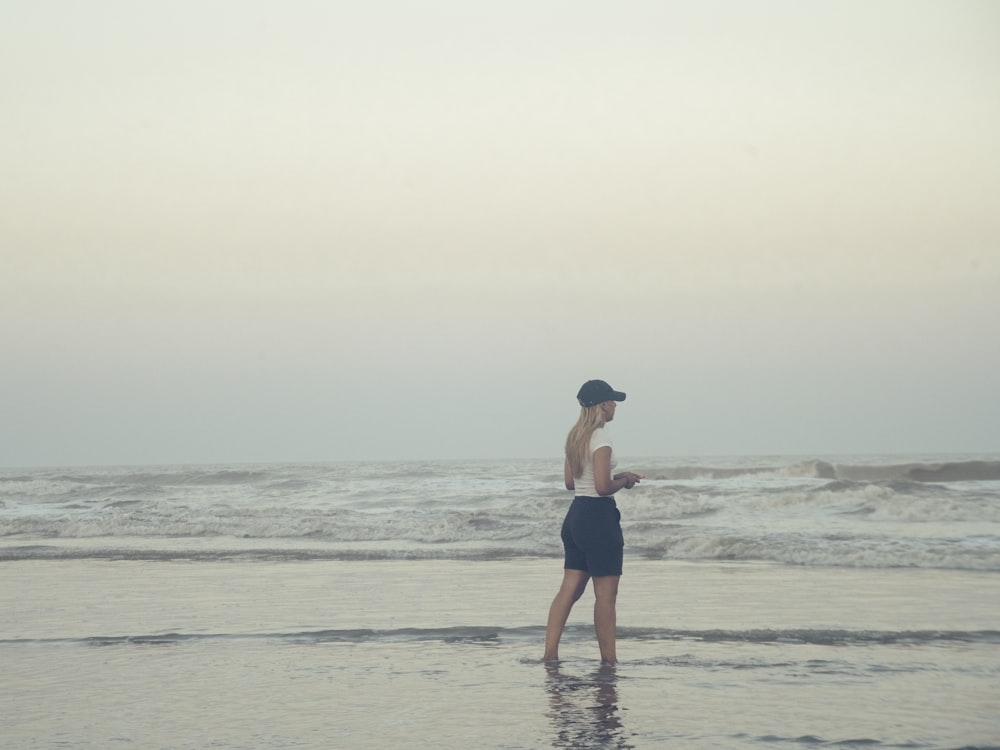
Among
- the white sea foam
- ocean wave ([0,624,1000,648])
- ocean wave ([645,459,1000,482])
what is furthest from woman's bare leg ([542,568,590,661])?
ocean wave ([645,459,1000,482])

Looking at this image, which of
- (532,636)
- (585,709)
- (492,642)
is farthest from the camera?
(532,636)

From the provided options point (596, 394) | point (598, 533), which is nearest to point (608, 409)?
point (596, 394)

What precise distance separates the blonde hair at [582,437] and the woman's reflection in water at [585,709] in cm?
120

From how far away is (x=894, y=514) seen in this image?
20.0 meters

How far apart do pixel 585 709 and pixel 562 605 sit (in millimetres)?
1371

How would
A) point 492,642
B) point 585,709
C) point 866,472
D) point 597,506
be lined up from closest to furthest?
point 585,709
point 597,506
point 492,642
point 866,472

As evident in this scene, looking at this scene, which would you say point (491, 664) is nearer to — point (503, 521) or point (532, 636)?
point (532, 636)

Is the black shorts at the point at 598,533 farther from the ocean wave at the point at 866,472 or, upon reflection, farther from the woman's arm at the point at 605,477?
the ocean wave at the point at 866,472

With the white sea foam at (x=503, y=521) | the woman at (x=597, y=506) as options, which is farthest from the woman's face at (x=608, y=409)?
the white sea foam at (x=503, y=521)

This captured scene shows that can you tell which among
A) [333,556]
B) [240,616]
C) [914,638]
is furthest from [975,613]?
[333,556]

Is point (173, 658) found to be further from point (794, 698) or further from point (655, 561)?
point (655, 561)

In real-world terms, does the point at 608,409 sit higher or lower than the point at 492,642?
higher

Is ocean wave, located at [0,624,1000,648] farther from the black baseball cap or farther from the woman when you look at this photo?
the black baseball cap

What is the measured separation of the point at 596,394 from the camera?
22.2 feet
